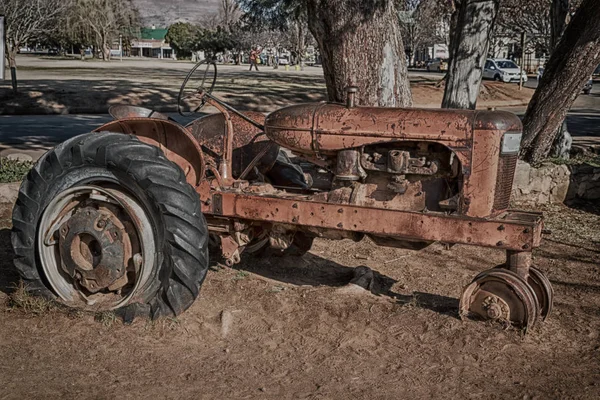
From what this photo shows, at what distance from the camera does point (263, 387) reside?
406cm

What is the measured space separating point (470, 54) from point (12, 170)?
19.9 feet

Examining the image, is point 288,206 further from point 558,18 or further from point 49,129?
point 49,129

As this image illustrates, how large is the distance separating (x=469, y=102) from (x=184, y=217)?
5.90m

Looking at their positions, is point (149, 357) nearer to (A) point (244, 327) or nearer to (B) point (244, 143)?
(A) point (244, 327)

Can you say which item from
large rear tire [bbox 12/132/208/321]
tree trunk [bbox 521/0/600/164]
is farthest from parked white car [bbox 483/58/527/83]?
large rear tire [bbox 12/132/208/321]

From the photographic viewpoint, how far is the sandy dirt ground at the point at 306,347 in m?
4.05

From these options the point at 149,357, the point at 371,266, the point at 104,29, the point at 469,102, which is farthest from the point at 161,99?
the point at 104,29

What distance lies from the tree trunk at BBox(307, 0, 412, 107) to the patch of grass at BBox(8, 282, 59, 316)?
374 cm

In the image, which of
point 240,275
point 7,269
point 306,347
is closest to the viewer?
point 306,347

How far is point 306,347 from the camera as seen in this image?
4.64 m

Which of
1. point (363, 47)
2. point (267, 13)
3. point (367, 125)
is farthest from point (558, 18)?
point (267, 13)

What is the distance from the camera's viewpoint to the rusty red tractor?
4.74m

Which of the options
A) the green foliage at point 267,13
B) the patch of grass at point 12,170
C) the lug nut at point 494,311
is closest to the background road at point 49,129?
the patch of grass at point 12,170

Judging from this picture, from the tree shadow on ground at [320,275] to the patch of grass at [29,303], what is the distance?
1777mm
